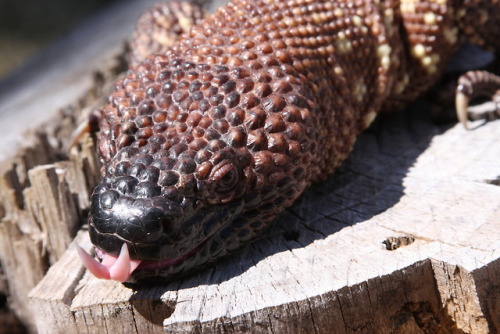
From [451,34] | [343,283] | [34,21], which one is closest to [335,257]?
[343,283]

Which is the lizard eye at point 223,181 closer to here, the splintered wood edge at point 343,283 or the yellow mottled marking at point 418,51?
the splintered wood edge at point 343,283

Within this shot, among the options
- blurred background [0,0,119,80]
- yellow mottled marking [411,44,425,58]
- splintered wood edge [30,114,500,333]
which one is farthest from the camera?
blurred background [0,0,119,80]

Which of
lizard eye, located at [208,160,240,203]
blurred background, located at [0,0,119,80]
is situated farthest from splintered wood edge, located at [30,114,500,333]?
blurred background, located at [0,0,119,80]

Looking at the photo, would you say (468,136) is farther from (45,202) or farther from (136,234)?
(45,202)

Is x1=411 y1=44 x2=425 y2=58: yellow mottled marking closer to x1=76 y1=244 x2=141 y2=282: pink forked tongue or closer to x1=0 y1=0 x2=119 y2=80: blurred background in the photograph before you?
x1=76 y1=244 x2=141 y2=282: pink forked tongue

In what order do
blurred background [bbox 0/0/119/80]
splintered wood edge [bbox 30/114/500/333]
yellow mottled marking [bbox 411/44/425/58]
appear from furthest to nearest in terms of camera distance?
blurred background [bbox 0/0/119/80] → yellow mottled marking [bbox 411/44/425/58] → splintered wood edge [bbox 30/114/500/333]

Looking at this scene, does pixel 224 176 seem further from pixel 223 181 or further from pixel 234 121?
pixel 234 121

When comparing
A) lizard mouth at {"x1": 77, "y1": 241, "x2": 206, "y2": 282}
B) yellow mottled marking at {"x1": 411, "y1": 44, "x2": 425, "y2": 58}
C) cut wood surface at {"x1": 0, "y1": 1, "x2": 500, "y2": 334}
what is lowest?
cut wood surface at {"x1": 0, "y1": 1, "x2": 500, "y2": 334}
